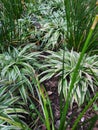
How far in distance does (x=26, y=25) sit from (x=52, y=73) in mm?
876

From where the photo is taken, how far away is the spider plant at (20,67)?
Result: 2373 millimetres

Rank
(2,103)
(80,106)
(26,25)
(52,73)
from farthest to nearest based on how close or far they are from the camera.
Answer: (26,25) → (52,73) → (80,106) → (2,103)

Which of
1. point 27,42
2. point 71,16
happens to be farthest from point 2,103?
point 71,16

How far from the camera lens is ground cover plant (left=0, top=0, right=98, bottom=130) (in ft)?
7.29

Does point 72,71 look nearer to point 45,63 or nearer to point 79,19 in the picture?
point 45,63

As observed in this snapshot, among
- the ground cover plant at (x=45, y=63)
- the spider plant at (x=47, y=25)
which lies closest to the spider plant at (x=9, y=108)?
the ground cover plant at (x=45, y=63)

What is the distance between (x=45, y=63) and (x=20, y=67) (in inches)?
12.7

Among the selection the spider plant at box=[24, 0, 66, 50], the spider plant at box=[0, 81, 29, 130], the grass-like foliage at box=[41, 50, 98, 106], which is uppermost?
the spider plant at box=[24, 0, 66, 50]

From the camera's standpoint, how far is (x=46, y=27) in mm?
3197

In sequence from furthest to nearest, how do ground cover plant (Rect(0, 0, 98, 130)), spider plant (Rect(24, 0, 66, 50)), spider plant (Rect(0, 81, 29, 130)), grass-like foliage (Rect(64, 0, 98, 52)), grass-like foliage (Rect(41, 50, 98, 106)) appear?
spider plant (Rect(24, 0, 66, 50)) → grass-like foliage (Rect(64, 0, 98, 52)) → grass-like foliage (Rect(41, 50, 98, 106)) → ground cover plant (Rect(0, 0, 98, 130)) → spider plant (Rect(0, 81, 29, 130))

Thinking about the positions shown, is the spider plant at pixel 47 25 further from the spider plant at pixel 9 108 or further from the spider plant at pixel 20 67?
the spider plant at pixel 9 108

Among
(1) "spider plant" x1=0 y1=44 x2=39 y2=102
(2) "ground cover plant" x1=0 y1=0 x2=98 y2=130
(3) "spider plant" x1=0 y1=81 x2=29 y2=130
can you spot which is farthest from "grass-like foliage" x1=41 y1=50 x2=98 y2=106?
(3) "spider plant" x1=0 y1=81 x2=29 y2=130

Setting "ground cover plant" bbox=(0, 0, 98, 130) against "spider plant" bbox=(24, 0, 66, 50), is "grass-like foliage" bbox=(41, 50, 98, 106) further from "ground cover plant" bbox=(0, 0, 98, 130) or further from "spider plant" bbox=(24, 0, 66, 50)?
"spider plant" bbox=(24, 0, 66, 50)

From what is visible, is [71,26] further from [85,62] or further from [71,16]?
[85,62]
